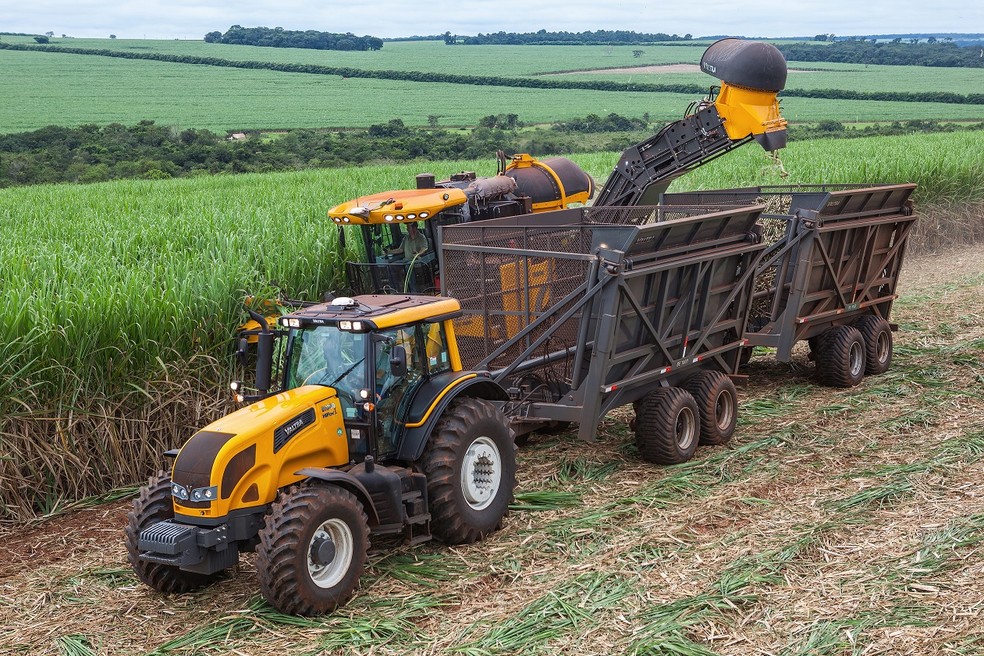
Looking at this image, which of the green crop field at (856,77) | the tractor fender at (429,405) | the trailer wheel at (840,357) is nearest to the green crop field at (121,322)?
the tractor fender at (429,405)

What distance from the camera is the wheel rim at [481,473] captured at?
6.93m

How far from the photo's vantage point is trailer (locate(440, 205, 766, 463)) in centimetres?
821

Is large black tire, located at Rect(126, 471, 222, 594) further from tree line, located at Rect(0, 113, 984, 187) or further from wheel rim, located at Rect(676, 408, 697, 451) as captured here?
tree line, located at Rect(0, 113, 984, 187)

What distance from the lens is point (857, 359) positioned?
1127cm

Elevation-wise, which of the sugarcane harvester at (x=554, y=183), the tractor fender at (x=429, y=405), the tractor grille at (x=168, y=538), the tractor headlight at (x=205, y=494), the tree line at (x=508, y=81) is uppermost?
the tree line at (x=508, y=81)

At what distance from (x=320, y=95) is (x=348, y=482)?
172 feet

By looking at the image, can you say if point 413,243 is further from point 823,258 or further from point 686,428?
point 823,258

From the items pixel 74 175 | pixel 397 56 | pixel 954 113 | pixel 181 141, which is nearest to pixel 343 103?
pixel 181 141

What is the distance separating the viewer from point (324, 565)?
5.95 metres

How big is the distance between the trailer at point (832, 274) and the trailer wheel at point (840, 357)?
1 cm

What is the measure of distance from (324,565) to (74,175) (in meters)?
24.2

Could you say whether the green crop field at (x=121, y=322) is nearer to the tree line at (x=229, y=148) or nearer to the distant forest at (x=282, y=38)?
the tree line at (x=229, y=148)

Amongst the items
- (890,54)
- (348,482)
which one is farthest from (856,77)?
(348,482)

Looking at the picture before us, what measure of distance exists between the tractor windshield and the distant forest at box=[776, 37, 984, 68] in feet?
301
